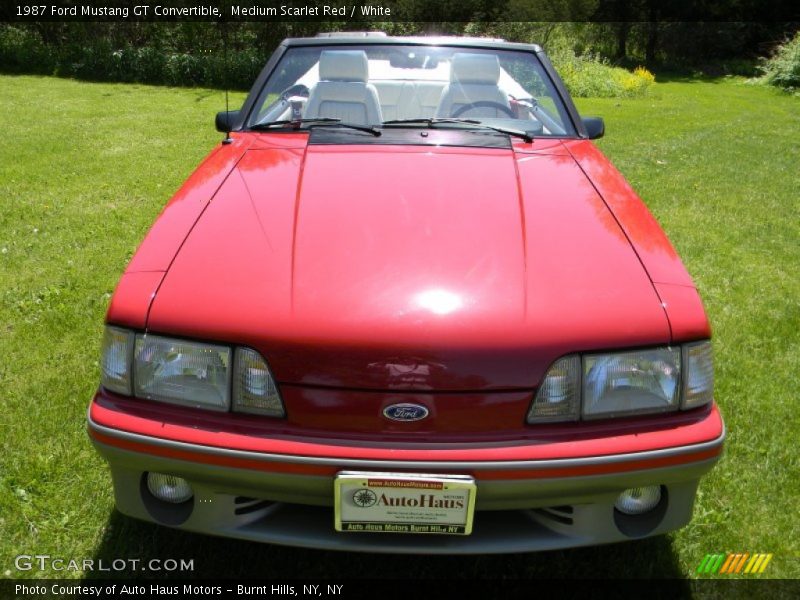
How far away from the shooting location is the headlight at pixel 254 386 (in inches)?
61.6

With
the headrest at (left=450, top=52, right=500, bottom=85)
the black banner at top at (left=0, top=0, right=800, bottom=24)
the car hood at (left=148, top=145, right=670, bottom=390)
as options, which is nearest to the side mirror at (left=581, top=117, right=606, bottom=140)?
the headrest at (left=450, top=52, right=500, bottom=85)

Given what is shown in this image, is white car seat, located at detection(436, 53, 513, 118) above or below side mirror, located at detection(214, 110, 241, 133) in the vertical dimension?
above

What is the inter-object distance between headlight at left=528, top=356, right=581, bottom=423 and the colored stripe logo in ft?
3.13

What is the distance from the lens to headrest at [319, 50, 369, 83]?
3.08m

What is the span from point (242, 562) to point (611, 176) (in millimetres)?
1776

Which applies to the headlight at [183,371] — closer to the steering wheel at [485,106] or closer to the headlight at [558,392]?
the headlight at [558,392]

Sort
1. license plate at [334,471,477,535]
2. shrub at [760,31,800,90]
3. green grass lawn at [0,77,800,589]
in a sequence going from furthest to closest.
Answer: shrub at [760,31,800,90] < green grass lawn at [0,77,800,589] < license plate at [334,471,477,535]

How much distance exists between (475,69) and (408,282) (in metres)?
Answer: 1.75

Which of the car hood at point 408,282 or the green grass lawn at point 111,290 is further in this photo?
the green grass lawn at point 111,290

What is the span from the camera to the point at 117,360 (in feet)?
5.41

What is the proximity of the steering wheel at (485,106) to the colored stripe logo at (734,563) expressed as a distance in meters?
1.91

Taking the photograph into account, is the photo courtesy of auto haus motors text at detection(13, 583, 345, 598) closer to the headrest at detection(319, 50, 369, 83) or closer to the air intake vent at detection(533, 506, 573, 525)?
the air intake vent at detection(533, 506, 573, 525)

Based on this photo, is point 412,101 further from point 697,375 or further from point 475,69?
point 697,375

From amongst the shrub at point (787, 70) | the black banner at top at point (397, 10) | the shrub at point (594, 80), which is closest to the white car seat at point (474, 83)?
the shrub at point (594, 80)
